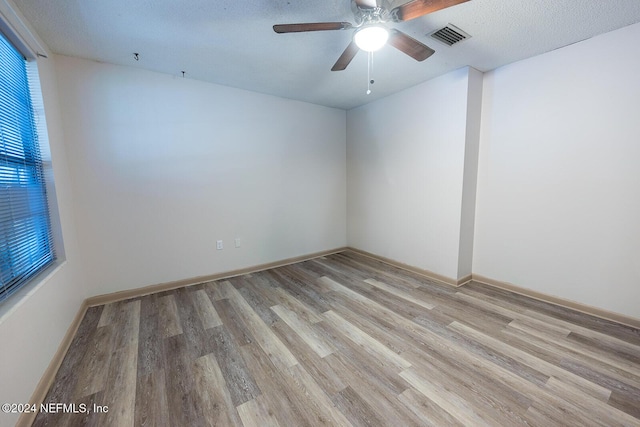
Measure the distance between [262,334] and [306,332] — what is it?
0.36 meters

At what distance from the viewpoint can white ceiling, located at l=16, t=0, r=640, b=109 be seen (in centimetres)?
164

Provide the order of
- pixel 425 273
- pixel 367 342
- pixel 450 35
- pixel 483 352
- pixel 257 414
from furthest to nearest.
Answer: pixel 425 273 < pixel 450 35 < pixel 367 342 < pixel 483 352 < pixel 257 414

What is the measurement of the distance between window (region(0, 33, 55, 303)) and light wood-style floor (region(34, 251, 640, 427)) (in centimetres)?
73

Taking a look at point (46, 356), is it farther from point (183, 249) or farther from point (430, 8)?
point (430, 8)

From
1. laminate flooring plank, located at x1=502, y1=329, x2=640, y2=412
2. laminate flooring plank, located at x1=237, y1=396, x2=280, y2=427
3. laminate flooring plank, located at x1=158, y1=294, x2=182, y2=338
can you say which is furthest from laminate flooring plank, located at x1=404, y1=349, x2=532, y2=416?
laminate flooring plank, located at x1=158, y1=294, x2=182, y2=338

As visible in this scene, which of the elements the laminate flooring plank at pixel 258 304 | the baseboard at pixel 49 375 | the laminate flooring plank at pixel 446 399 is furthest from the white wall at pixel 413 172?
the baseboard at pixel 49 375

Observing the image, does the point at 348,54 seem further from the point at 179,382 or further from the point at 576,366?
the point at 576,366

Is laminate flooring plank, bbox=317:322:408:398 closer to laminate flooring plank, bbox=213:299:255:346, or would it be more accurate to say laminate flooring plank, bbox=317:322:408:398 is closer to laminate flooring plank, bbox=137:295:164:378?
laminate flooring plank, bbox=213:299:255:346

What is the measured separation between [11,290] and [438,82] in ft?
12.9

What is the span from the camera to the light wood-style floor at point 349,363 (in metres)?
1.30

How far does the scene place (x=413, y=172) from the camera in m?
3.19

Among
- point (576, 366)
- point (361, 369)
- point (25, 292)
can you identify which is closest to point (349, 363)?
point (361, 369)

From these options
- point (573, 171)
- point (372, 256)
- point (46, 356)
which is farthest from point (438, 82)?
point (46, 356)

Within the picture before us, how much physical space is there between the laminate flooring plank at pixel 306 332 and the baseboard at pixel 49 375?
4.91 ft
